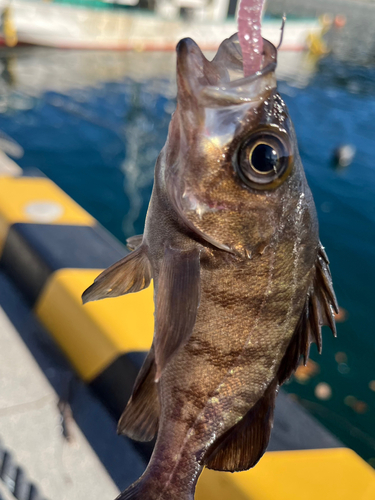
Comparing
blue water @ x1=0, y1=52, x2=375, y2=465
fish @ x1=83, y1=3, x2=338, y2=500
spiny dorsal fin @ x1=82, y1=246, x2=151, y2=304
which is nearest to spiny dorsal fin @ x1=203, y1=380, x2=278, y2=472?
fish @ x1=83, y1=3, x2=338, y2=500

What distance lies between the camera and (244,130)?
1316mm

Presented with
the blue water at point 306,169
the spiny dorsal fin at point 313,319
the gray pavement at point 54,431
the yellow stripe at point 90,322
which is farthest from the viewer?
the blue water at point 306,169

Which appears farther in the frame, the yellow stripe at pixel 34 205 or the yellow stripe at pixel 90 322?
the yellow stripe at pixel 34 205

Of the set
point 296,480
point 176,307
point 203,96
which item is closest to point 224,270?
point 176,307

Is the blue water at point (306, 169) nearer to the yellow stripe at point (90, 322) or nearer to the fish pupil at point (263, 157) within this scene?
the yellow stripe at point (90, 322)

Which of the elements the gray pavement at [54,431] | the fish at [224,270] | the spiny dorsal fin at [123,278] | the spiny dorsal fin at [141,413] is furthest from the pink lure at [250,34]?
the gray pavement at [54,431]

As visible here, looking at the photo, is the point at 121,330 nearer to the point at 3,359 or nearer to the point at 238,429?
the point at 3,359

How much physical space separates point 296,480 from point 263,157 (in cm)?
166

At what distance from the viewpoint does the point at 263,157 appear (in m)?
1.33

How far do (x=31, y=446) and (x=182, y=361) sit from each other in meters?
1.44

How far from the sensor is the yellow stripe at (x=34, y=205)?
11.9ft

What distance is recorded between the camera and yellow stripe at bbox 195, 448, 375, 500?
6.64ft

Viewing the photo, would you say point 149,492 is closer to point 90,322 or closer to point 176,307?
point 176,307

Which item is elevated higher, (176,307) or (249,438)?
(176,307)
